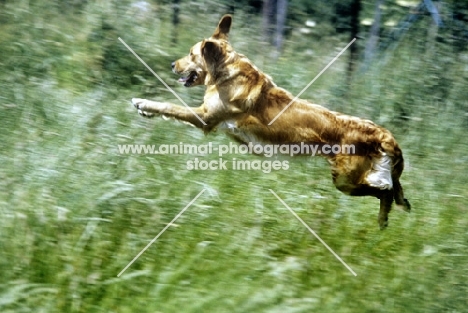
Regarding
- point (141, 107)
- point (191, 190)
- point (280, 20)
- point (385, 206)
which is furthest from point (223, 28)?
point (280, 20)

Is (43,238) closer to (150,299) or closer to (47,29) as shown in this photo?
(150,299)

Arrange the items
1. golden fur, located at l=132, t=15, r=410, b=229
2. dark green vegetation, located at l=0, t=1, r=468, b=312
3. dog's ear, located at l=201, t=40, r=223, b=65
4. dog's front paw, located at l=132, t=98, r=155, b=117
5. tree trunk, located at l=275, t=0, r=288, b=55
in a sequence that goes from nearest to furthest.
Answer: dark green vegetation, located at l=0, t=1, r=468, b=312 < golden fur, located at l=132, t=15, r=410, b=229 < dog's ear, located at l=201, t=40, r=223, b=65 < dog's front paw, located at l=132, t=98, r=155, b=117 < tree trunk, located at l=275, t=0, r=288, b=55

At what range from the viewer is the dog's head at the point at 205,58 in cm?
596

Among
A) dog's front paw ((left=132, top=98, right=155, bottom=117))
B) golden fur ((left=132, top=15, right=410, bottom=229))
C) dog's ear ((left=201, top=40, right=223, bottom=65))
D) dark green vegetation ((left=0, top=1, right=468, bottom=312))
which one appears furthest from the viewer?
dog's front paw ((left=132, top=98, right=155, bottom=117))

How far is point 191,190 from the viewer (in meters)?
5.66

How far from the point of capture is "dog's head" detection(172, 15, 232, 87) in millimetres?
5965

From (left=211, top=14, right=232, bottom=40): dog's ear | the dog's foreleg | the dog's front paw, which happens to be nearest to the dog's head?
(left=211, top=14, right=232, bottom=40): dog's ear

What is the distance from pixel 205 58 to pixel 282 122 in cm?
84

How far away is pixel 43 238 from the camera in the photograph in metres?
4.86

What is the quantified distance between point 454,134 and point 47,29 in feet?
13.8

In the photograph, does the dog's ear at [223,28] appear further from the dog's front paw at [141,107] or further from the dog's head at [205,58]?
the dog's front paw at [141,107]

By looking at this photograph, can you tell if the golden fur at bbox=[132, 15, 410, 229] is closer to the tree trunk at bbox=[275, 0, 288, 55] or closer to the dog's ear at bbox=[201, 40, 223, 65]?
the dog's ear at bbox=[201, 40, 223, 65]

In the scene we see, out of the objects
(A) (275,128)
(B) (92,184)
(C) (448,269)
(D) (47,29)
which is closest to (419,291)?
(C) (448,269)

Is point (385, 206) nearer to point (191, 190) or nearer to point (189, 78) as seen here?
point (191, 190)
